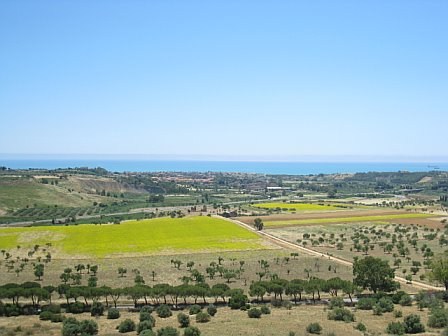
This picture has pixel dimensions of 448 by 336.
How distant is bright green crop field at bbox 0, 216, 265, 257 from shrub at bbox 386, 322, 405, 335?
1551 inches

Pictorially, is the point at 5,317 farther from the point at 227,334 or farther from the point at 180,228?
the point at 180,228

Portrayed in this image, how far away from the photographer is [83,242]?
70.1 meters

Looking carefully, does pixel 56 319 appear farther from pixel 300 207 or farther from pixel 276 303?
pixel 300 207

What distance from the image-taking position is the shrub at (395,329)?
2978 cm

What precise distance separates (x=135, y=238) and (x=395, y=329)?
50.3 m

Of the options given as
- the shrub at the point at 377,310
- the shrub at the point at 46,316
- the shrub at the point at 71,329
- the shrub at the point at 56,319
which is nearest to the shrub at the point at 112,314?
the shrub at the point at 56,319

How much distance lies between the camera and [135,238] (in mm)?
74000

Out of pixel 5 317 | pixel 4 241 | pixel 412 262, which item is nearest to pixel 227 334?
pixel 5 317

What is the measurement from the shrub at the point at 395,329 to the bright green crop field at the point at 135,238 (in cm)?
3941

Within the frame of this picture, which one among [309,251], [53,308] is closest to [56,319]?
[53,308]

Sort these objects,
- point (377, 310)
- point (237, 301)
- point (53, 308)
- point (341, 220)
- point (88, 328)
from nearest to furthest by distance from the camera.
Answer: point (88, 328) → point (377, 310) → point (53, 308) → point (237, 301) → point (341, 220)

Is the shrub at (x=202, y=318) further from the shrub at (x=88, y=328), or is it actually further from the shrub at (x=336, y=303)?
the shrub at (x=336, y=303)

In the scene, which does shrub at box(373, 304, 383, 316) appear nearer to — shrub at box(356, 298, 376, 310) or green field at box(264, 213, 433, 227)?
shrub at box(356, 298, 376, 310)

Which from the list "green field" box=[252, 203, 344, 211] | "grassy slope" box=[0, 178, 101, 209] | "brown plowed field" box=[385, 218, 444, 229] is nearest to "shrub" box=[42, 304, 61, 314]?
"brown plowed field" box=[385, 218, 444, 229]
